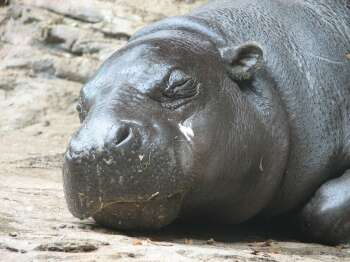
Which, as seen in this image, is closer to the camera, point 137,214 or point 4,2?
point 137,214

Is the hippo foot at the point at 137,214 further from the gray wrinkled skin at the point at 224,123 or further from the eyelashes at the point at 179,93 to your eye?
the eyelashes at the point at 179,93

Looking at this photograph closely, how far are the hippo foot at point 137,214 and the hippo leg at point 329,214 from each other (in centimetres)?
95

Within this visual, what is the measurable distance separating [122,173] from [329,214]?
50.8 inches

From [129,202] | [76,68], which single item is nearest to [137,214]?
[129,202]

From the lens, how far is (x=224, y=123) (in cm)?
421

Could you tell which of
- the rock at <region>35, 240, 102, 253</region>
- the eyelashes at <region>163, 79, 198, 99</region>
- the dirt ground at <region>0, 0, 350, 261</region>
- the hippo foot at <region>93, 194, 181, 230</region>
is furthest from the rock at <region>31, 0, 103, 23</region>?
the rock at <region>35, 240, 102, 253</region>

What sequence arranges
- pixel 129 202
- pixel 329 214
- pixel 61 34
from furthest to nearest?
pixel 61 34 < pixel 329 214 < pixel 129 202

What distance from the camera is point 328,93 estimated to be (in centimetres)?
482

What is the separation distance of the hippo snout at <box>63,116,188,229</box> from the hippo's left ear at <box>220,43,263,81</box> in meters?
0.65

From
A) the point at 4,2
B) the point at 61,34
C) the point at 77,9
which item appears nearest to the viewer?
the point at 61,34

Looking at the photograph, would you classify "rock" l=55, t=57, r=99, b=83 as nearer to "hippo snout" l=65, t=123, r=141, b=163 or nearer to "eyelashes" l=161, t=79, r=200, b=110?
"eyelashes" l=161, t=79, r=200, b=110

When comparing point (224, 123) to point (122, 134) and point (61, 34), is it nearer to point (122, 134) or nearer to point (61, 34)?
point (122, 134)

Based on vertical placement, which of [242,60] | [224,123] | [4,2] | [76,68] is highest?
[4,2]

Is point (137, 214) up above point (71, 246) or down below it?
above
